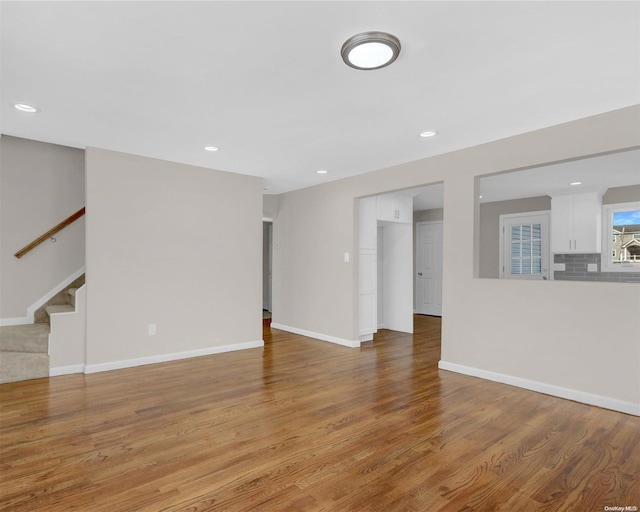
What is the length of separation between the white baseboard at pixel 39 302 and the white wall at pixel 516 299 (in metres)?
3.43

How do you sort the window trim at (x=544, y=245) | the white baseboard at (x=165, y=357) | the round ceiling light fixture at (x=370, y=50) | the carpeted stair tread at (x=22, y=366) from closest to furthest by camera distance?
1. the round ceiling light fixture at (x=370, y=50)
2. the carpeted stair tread at (x=22, y=366)
3. the white baseboard at (x=165, y=357)
4. the window trim at (x=544, y=245)

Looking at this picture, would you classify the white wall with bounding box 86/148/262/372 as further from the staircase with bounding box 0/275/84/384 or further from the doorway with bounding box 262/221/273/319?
the doorway with bounding box 262/221/273/319

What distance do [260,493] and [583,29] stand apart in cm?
293

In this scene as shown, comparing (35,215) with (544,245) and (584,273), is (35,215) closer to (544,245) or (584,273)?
(544,245)

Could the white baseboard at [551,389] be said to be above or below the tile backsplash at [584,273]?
below

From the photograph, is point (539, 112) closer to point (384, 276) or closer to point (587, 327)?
point (587, 327)

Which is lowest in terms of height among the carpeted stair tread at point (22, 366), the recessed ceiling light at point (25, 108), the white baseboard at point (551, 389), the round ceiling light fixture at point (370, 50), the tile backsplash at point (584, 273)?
the white baseboard at point (551, 389)

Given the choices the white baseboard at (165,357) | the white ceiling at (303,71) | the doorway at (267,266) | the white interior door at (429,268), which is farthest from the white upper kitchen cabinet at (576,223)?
the doorway at (267,266)

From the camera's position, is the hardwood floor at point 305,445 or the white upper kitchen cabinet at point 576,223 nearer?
the hardwood floor at point 305,445

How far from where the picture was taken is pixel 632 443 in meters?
2.45

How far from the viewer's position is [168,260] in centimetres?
448

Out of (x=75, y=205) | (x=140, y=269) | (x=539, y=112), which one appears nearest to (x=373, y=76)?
(x=539, y=112)

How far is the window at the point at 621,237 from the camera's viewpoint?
5609 millimetres

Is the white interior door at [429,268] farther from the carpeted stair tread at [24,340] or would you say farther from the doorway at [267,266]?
the carpeted stair tread at [24,340]
